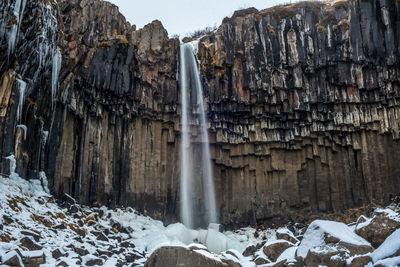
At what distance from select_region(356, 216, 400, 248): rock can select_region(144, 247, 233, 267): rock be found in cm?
344

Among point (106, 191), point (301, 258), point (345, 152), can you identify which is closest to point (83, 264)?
point (301, 258)

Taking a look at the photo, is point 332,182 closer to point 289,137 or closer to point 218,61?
point 289,137

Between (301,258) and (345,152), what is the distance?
17.0 m

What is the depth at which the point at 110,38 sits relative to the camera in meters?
23.7

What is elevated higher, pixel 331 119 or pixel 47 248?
pixel 331 119

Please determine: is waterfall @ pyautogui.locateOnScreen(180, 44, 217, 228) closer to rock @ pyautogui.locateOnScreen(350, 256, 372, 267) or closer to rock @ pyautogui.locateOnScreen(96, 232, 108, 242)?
rock @ pyautogui.locateOnScreen(96, 232, 108, 242)

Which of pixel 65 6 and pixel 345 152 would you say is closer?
pixel 65 6

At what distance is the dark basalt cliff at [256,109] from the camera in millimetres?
23578

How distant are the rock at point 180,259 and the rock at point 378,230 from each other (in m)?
3.44

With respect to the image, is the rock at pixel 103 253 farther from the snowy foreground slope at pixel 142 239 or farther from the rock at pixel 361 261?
the rock at pixel 361 261

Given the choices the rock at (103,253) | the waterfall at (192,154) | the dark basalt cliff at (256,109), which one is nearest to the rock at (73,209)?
the rock at (103,253)

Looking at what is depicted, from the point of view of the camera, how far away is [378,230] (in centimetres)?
1023

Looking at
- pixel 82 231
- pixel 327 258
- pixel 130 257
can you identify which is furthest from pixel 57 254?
pixel 327 258

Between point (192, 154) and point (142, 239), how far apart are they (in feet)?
24.9
